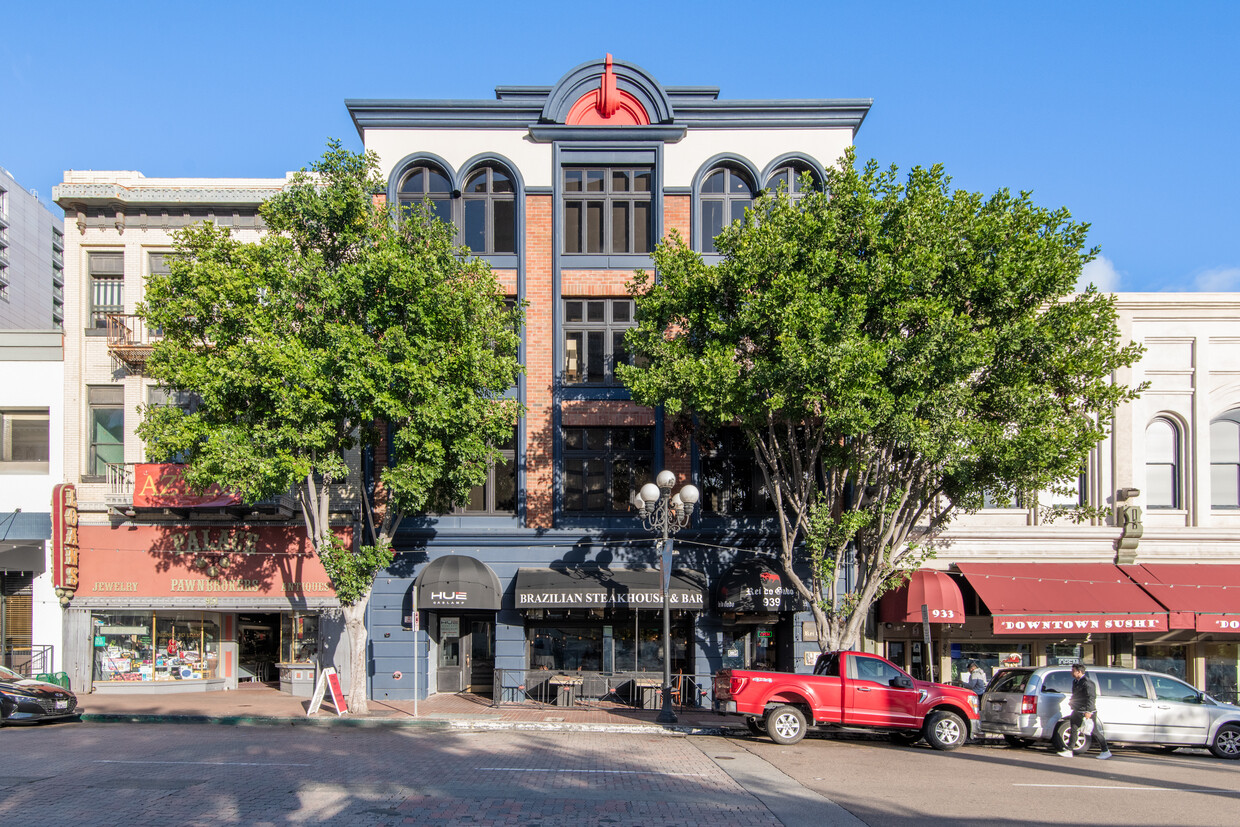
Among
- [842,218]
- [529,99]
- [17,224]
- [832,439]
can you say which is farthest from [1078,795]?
[17,224]

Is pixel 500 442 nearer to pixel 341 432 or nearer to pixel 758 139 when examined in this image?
pixel 341 432

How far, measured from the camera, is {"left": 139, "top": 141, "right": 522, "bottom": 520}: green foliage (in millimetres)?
18422

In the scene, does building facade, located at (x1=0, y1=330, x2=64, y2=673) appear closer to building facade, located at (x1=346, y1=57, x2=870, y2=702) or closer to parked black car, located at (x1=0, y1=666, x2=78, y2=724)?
parked black car, located at (x1=0, y1=666, x2=78, y2=724)

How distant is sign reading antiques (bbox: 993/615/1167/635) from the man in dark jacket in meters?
5.50

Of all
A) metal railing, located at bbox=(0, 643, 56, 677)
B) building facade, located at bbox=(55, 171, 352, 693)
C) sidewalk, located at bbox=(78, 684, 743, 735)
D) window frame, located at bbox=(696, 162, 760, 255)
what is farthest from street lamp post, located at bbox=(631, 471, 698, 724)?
metal railing, located at bbox=(0, 643, 56, 677)

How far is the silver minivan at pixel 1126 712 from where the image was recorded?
1627 cm

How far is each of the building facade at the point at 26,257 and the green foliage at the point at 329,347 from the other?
4545cm

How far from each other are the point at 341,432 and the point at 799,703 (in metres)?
11.0

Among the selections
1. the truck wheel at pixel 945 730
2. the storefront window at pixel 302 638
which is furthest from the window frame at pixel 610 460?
the truck wheel at pixel 945 730

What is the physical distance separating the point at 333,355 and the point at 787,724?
36.8ft

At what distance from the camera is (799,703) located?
16.5 m

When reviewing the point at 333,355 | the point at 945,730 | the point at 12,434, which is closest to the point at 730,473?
the point at 945,730

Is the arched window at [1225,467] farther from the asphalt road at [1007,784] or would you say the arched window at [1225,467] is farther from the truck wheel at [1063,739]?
the truck wheel at [1063,739]

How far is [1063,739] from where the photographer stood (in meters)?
16.0
